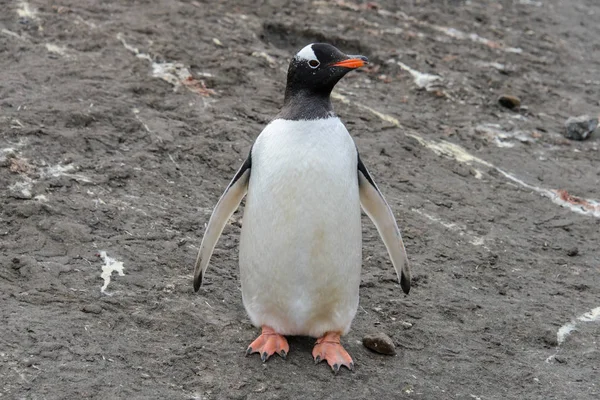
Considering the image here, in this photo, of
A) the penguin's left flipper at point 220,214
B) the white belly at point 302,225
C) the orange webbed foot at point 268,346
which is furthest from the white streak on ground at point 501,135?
the orange webbed foot at point 268,346

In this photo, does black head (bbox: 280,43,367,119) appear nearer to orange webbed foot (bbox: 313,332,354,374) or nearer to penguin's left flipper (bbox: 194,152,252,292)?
penguin's left flipper (bbox: 194,152,252,292)

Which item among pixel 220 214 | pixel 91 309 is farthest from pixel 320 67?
pixel 91 309

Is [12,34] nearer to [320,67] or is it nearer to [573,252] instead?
[320,67]

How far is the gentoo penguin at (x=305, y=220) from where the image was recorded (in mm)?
3898

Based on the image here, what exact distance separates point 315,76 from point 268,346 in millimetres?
1316

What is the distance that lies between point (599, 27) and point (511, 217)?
232 inches

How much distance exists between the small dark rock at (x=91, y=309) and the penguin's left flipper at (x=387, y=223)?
1461 mm

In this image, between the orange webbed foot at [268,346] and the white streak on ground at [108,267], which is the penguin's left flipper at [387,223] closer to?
the orange webbed foot at [268,346]

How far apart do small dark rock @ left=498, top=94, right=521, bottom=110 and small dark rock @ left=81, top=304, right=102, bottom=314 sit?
193 inches

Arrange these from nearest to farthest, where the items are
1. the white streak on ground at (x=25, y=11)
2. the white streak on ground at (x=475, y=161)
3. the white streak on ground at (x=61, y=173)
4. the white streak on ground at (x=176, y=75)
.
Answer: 1. the white streak on ground at (x=61, y=173)
2. the white streak on ground at (x=475, y=161)
3. the white streak on ground at (x=176, y=75)
4. the white streak on ground at (x=25, y=11)

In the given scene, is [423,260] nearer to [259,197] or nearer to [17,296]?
[259,197]

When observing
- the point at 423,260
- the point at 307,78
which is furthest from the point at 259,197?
the point at 423,260

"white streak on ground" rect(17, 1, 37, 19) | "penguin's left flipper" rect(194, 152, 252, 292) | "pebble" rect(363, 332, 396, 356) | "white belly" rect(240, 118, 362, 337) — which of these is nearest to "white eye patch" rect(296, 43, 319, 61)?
"white belly" rect(240, 118, 362, 337)

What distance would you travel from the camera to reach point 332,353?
13.3ft
